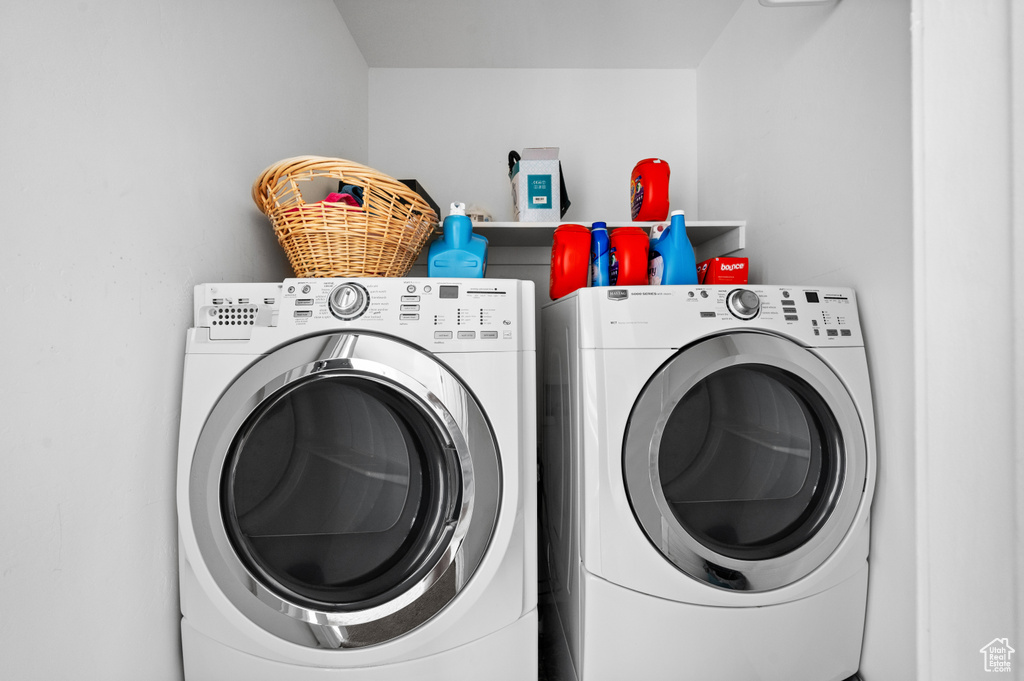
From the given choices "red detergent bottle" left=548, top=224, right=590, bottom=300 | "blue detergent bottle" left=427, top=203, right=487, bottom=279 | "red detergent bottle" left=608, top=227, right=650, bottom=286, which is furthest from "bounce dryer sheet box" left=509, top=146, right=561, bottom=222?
"blue detergent bottle" left=427, top=203, right=487, bottom=279

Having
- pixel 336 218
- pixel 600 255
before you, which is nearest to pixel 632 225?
pixel 600 255

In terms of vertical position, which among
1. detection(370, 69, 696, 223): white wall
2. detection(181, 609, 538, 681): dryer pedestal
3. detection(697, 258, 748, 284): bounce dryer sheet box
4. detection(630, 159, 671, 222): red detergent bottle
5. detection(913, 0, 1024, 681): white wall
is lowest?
Answer: detection(181, 609, 538, 681): dryer pedestal

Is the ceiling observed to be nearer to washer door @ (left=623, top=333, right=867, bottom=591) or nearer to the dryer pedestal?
washer door @ (left=623, top=333, right=867, bottom=591)

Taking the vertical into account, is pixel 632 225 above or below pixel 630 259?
above

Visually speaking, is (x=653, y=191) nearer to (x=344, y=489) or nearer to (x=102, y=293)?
(x=344, y=489)

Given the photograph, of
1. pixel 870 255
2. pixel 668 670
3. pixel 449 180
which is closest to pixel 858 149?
pixel 870 255

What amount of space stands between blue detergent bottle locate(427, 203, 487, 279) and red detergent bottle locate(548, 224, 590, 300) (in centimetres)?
29

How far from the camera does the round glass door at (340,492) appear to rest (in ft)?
2.87

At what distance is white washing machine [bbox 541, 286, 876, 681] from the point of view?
927mm

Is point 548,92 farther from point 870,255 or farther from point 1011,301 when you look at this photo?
point 1011,301

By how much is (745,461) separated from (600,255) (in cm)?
64

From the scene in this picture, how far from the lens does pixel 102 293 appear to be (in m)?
0.75

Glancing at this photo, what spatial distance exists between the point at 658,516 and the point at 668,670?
12.4 inches

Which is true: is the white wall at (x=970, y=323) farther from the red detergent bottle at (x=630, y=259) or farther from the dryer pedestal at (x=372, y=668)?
the red detergent bottle at (x=630, y=259)
